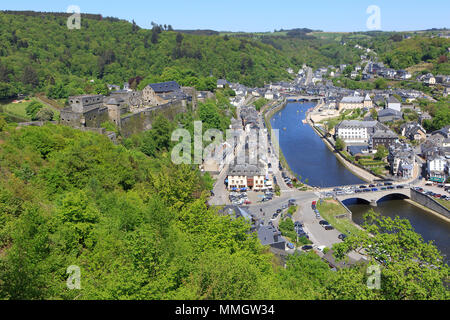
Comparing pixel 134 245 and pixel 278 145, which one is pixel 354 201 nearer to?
pixel 278 145

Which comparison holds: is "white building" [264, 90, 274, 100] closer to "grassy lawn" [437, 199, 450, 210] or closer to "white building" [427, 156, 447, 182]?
"white building" [427, 156, 447, 182]

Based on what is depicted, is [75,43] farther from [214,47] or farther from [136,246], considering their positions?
[136,246]

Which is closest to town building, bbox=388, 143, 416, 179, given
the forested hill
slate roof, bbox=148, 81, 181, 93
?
slate roof, bbox=148, 81, 181, 93

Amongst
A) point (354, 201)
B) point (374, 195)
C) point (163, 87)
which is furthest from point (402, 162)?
point (163, 87)

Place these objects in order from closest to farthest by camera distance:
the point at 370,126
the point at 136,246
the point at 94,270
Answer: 1. the point at 136,246
2. the point at 94,270
3. the point at 370,126

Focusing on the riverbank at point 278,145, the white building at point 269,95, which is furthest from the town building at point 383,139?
the white building at point 269,95
